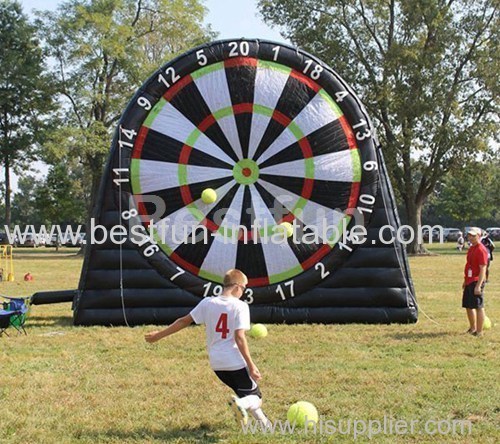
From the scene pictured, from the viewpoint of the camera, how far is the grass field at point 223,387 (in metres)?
5.00

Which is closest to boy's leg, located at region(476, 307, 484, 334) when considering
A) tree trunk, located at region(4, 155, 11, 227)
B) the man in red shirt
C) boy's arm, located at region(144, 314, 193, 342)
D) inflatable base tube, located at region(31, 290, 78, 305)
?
the man in red shirt

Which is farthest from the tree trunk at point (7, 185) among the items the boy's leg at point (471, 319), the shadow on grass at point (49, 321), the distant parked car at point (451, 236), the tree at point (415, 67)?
the distant parked car at point (451, 236)

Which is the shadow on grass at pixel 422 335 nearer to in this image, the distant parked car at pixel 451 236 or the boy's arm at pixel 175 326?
the boy's arm at pixel 175 326

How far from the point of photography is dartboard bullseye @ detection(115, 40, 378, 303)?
9492mm

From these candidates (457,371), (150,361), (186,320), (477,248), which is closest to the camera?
(186,320)

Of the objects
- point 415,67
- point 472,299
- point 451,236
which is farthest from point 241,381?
point 451,236

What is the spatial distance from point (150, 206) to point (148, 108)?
141cm

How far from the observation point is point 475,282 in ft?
28.5

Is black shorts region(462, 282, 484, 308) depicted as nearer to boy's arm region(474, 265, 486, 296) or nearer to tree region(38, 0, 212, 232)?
boy's arm region(474, 265, 486, 296)

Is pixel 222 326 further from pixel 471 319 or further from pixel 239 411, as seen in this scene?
pixel 471 319

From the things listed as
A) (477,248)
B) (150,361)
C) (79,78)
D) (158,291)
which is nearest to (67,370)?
(150,361)

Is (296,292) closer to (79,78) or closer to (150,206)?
(150,206)

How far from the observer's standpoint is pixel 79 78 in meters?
35.1

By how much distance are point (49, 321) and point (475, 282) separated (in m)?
6.29
